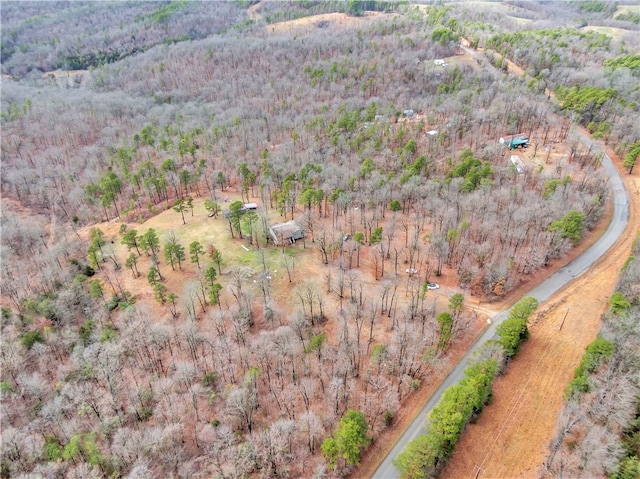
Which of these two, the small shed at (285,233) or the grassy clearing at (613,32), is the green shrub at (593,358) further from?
the grassy clearing at (613,32)

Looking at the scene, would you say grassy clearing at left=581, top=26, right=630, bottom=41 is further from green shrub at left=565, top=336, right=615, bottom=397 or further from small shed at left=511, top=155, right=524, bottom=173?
green shrub at left=565, top=336, right=615, bottom=397

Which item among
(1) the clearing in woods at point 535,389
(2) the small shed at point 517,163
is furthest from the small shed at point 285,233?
(2) the small shed at point 517,163

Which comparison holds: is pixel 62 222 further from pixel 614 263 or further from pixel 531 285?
pixel 614 263

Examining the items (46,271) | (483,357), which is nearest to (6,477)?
(46,271)

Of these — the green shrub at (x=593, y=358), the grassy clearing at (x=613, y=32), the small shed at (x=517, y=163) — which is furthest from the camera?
the grassy clearing at (x=613, y=32)

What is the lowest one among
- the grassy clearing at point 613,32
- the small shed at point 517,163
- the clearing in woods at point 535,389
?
the clearing in woods at point 535,389
